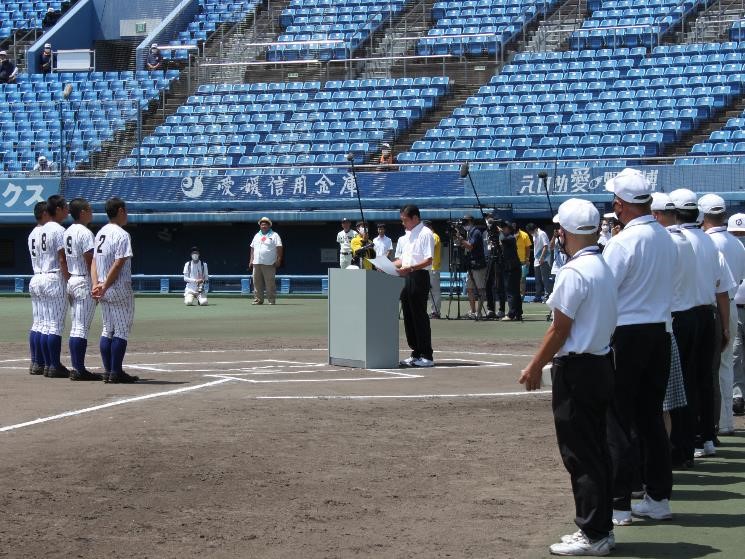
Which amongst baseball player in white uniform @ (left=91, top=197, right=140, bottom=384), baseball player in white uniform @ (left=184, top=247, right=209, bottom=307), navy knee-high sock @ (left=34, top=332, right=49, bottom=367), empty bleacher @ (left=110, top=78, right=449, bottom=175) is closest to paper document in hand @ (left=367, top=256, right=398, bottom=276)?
baseball player in white uniform @ (left=91, top=197, right=140, bottom=384)

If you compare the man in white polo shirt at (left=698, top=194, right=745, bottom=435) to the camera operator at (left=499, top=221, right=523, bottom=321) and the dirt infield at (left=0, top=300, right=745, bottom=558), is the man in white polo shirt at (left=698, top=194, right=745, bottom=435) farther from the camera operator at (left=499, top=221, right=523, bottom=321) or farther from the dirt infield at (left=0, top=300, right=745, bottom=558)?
the camera operator at (left=499, top=221, right=523, bottom=321)

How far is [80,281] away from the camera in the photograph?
14.0 meters

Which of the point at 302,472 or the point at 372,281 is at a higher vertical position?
the point at 372,281

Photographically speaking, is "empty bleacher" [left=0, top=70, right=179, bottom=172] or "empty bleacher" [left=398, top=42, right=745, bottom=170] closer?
"empty bleacher" [left=398, top=42, right=745, bottom=170]

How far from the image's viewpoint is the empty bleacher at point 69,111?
1517 inches

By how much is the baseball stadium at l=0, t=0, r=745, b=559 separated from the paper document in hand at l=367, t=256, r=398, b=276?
4 cm

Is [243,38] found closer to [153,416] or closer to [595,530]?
[153,416]

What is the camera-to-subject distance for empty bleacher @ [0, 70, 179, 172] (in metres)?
38.5

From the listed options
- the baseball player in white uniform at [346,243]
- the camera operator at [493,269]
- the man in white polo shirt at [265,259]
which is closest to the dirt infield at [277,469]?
the camera operator at [493,269]

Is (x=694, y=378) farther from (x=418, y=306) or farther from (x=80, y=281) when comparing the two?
(x=80, y=281)

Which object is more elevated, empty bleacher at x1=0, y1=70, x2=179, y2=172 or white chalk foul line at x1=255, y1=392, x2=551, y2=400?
empty bleacher at x1=0, y1=70, x2=179, y2=172

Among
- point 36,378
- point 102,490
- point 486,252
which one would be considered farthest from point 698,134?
point 102,490

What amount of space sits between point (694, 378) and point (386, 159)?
24.7 m

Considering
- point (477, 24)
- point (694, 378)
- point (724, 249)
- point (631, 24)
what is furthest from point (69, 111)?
point (694, 378)
